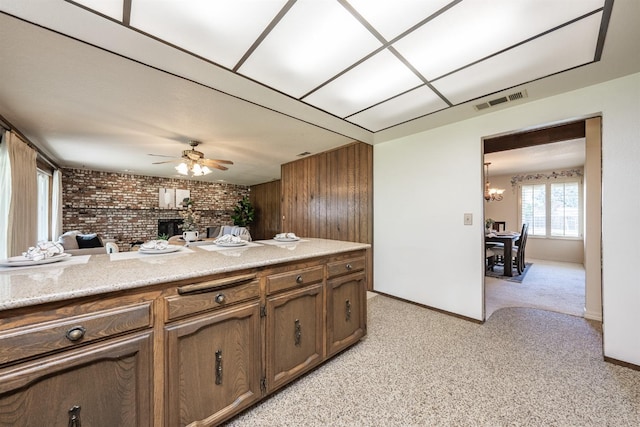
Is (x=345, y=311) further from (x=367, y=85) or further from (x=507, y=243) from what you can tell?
(x=507, y=243)

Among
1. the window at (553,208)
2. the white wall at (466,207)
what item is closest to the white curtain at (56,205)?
the white wall at (466,207)

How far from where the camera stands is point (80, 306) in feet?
3.08

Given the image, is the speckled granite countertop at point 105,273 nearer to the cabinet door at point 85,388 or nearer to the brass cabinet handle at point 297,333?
the cabinet door at point 85,388

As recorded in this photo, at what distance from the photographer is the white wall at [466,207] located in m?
1.94

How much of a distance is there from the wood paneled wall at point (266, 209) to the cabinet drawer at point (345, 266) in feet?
19.0

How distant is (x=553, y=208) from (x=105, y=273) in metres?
8.56

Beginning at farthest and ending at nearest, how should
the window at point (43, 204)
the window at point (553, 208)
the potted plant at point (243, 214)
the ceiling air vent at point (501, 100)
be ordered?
the potted plant at point (243, 214), the window at point (553, 208), the window at point (43, 204), the ceiling air vent at point (501, 100)

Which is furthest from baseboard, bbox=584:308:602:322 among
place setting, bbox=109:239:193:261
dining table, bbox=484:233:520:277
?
place setting, bbox=109:239:193:261

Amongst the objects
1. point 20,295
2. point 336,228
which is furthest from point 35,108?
point 336,228

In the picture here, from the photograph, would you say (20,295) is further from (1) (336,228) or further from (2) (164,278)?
(1) (336,228)

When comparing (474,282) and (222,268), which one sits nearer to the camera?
(222,268)

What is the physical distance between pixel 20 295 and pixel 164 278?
422 millimetres

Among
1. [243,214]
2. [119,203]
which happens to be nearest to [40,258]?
[119,203]

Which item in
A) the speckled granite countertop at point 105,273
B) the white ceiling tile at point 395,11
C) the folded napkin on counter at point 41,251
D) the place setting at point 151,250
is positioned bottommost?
the speckled granite countertop at point 105,273
